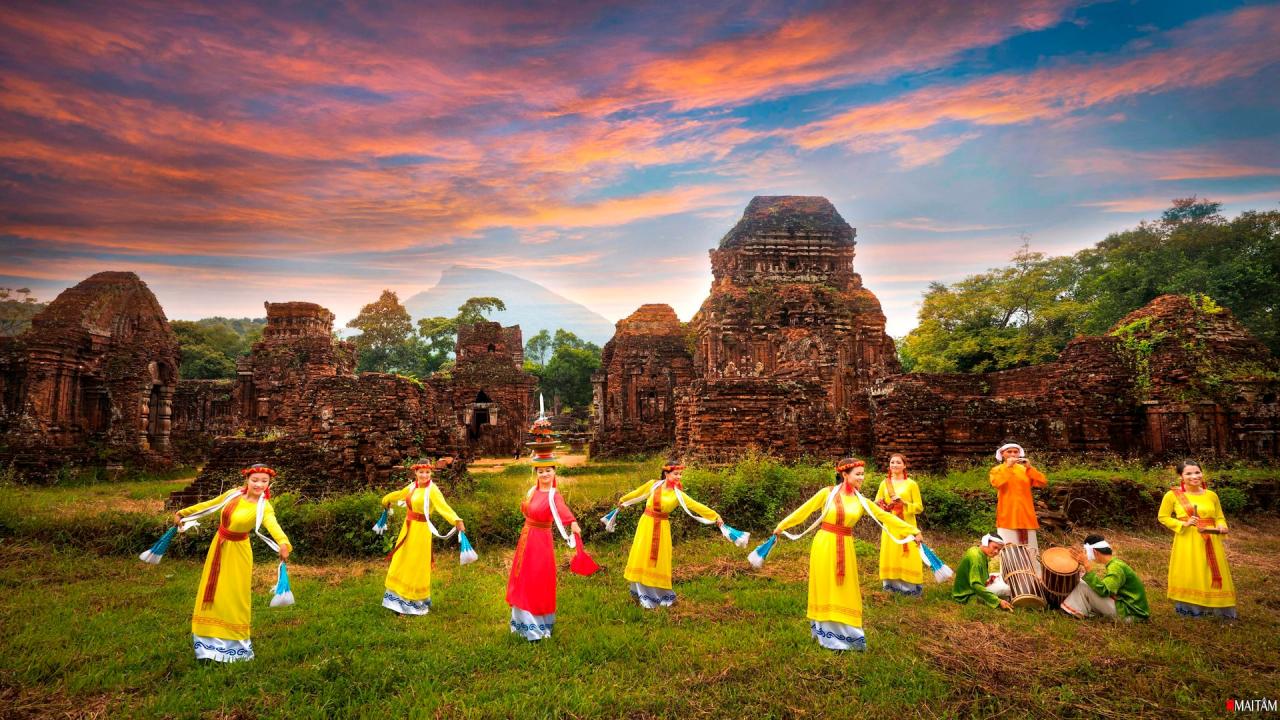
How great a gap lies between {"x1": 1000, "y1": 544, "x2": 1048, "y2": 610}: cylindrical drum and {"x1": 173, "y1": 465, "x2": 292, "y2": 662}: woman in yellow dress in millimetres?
6469

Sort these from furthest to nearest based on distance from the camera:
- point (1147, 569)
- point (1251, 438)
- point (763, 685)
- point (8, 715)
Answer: point (1251, 438) < point (1147, 569) < point (763, 685) < point (8, 715)

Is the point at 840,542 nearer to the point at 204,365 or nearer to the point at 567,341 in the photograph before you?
the point at 204,365

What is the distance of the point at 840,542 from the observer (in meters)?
4.91

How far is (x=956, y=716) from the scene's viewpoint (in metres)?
3.77

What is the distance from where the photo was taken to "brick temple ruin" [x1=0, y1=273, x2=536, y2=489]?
31.1 feet


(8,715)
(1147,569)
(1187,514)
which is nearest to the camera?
(8,715)

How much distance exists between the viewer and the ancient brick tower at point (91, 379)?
13.9 m

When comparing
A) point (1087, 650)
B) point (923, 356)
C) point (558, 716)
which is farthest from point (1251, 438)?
point (923, 356)

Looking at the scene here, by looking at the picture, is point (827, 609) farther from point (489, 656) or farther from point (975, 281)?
point (975, 281)

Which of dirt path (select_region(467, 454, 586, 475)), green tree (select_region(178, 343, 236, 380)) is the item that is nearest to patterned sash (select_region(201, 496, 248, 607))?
dirt path (select_region(467, 454, 586, 475))

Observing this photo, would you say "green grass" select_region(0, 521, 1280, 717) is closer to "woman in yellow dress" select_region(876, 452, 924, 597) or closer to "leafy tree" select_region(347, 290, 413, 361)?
"woman in yellow dress" select_region(876, 452, 924, 597)

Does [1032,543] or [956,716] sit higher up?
[1032,543]

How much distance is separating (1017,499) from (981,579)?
104 centimetres

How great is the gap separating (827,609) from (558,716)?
2273mm
